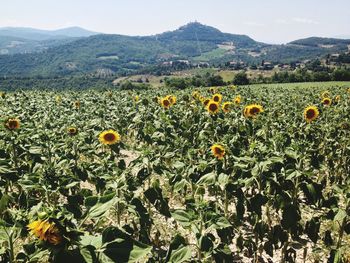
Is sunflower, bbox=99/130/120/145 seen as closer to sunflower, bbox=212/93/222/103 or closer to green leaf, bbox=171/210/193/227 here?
green leaf, bbox=171/210/193/227

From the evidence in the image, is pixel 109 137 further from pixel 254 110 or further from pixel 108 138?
pixel 254 110

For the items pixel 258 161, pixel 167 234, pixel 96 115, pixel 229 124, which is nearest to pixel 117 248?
pixel 258 161

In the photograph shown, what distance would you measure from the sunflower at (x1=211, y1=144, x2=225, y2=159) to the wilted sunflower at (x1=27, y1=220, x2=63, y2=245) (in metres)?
3.63

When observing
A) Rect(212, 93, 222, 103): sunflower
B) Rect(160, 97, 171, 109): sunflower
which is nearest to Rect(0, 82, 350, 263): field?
Rect(160, 97, 171, 109): sunflower

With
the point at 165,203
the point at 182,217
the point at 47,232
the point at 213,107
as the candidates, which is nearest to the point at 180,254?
the point at 47,232

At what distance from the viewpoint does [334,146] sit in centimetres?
924

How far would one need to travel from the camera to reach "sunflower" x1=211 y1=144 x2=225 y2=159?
17.0 feet

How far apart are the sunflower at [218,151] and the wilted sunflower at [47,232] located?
3.63m

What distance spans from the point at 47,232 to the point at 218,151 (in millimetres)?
3722

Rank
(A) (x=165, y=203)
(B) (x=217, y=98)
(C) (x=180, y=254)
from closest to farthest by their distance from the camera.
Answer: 1. (C) (x=180, y=254)
2. (A) (x=165, y=203)
3. (B) (x=217, y=98)

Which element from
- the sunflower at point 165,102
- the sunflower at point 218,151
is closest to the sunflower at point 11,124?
the sunflower at point 218,151

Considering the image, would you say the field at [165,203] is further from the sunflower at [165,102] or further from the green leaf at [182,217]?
the sunflower at [165,102]

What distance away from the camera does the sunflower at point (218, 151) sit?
5195 millimetres

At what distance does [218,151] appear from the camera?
17.2 feet
